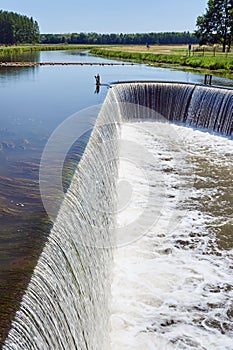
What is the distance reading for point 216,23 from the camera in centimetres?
4091

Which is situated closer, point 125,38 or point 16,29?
point 16,29

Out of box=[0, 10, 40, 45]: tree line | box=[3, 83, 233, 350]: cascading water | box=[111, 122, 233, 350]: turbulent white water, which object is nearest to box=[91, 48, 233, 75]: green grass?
box=[3, 83, 233, 350]: cascading water

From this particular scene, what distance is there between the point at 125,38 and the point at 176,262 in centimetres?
10661

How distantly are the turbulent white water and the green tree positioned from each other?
1340 inches

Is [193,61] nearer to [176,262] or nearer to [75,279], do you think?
[176,262]

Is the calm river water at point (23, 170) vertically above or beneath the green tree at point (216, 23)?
beneath

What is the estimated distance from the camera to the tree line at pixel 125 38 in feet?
337

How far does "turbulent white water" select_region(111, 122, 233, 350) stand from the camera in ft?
15.4

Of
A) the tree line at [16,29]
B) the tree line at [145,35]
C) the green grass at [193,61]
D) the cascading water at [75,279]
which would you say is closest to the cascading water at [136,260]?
the cascading water at [75,279]

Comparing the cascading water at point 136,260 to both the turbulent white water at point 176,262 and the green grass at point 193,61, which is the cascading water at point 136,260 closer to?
the turbulent white water at point 176,262

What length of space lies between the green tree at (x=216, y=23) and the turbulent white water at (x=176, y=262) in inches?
1340

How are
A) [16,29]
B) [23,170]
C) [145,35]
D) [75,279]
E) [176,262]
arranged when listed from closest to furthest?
1. [75,279]
2. [176,262]
3. [23,170]
4. [16,29]
5. [145,35]

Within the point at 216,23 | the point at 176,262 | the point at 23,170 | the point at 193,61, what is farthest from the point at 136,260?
the point at 216,23

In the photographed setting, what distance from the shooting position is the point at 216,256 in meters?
6.20
